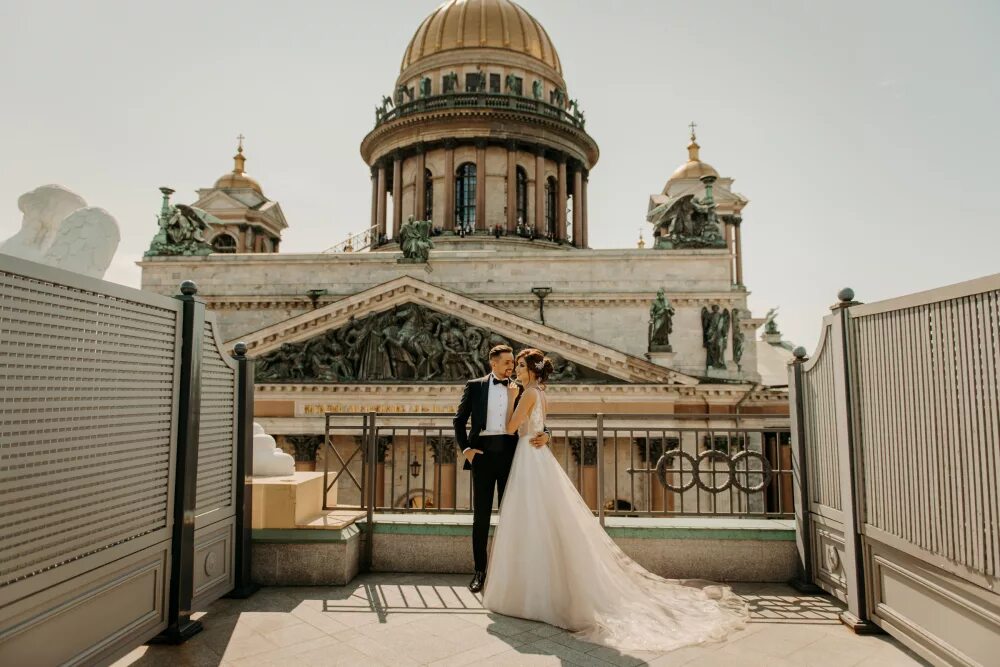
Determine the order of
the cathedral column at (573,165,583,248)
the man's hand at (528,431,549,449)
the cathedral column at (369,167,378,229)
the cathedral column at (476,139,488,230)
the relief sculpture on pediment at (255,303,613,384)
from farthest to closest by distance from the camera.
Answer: the cathedral column at (369,167,378,229) < the cathedral column at (573,165,583,248) < the cathedral column at (476,139,488,230) < the relief sculpture on pediment at (255,303,613,384) < the man's hand at (528,431,549,449)

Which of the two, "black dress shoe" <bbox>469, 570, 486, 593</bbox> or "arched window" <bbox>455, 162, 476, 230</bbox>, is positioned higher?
"arched window" <bbox>455, 162, 476, 230</bbox>

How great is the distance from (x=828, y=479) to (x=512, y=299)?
2317cm

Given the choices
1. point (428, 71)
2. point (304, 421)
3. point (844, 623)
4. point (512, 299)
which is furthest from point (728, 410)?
point (428, 71)

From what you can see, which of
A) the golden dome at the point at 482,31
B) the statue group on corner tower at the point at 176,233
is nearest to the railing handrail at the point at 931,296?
the statue group on corner tower at the point at 176,233

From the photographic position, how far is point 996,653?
407 cm

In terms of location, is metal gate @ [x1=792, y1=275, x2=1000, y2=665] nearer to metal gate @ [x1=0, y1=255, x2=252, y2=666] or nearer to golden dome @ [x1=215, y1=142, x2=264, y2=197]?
metal gate @ [x1=0, y1=255, x2=252, y2=666]

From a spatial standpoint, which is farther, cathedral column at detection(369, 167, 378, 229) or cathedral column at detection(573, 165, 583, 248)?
cathedral column at detection(369, 167, 378, 229)

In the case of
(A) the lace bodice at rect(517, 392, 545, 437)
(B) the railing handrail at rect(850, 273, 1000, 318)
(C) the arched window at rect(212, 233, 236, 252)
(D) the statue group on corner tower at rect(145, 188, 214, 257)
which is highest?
(C) the arched window at rect(212, 233, 236, 252)

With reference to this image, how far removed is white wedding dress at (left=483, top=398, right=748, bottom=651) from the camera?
5254 millimetres

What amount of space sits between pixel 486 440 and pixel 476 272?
78.6ft

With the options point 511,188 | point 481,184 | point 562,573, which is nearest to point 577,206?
point 511,188

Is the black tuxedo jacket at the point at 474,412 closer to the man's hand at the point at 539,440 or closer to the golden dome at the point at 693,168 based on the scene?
the man's hand at the point at 539,440

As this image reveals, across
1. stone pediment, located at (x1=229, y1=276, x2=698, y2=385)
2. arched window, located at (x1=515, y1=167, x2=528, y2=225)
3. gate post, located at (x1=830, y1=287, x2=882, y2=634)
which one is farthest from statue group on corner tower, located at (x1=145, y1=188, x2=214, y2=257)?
gate post, located at (x1=830, y1=287, x2=882, y2=634)

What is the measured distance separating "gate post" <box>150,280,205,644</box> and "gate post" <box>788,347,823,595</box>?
5.23 m
